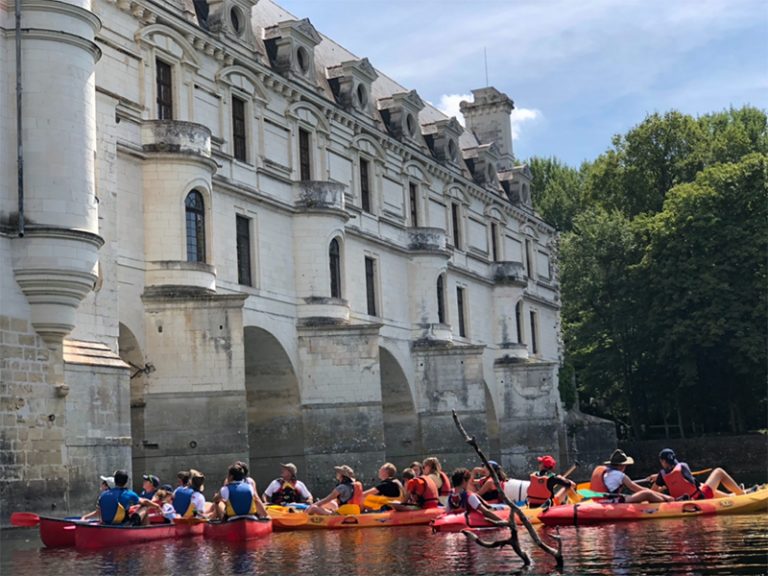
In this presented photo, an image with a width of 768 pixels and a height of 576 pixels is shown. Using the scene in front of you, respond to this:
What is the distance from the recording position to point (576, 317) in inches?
2653

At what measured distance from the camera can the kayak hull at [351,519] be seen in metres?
20.9

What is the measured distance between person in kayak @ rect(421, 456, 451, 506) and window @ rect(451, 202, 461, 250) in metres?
24.1

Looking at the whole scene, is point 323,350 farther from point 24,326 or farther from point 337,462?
point 24,326

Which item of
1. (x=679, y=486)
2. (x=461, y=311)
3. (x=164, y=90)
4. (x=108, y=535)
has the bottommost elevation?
(x=108, y=535)

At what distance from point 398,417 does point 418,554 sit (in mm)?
24480

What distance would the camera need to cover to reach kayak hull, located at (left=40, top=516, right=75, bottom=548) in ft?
60.7

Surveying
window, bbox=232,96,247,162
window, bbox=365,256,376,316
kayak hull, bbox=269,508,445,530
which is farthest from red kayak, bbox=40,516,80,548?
window, bbox=365,256,376,316

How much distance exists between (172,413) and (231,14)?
1180 cm

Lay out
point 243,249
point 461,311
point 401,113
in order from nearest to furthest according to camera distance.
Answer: point 243,249, point 401,113, point 461,311

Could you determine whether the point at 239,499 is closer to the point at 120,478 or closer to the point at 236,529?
the point at 236,529

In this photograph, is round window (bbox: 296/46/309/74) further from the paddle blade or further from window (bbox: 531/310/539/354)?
window (bbox: 531/310/539/354)

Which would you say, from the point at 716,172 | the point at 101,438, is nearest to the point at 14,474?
the point at 101,438

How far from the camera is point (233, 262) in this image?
104 feet

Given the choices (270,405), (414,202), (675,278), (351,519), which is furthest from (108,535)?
(675,278)
